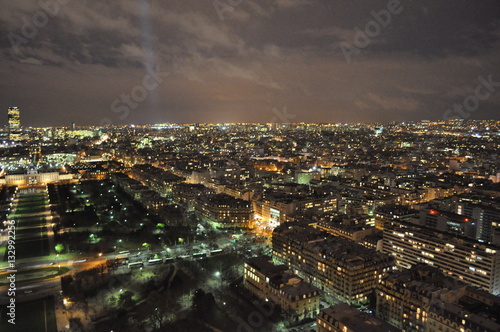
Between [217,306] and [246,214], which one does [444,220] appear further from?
[217,306]

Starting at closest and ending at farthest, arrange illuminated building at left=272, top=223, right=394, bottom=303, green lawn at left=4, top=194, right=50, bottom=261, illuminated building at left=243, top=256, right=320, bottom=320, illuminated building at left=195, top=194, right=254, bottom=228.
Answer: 1. illuminated building at left=243, top=256, right=320, bottom=320
2. illuminated building at left=272, top=223, right=394, bottom=303
3. green lawn at left=4, top=194, right=50, bottom=261
4. illuminated building at left=195, top=194, right=254, bottom=228

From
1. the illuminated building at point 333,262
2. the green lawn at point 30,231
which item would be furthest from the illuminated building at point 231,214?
the green lawn at point 30,231

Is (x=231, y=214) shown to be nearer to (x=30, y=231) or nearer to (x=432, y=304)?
(x=30, y=231)

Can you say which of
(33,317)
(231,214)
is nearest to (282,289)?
(33,317)

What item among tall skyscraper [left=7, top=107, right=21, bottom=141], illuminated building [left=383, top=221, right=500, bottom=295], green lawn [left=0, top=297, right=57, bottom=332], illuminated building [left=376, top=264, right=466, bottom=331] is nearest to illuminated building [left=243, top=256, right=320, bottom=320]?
illuminated building [left=376, top=264, right=466, bottom=331]

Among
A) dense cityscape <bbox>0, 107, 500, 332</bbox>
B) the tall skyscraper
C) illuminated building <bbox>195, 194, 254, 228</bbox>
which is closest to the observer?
dense cityscape <bbox>0, 107, 500, 332</bbox>

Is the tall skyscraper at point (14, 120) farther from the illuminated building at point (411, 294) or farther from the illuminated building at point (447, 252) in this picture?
the illuminated building at point (411, 294)

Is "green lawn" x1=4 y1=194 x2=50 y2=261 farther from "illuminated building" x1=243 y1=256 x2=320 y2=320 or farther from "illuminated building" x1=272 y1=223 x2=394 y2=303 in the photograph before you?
"illuminated building" x1=272 y1=223 x2=394 y2=303

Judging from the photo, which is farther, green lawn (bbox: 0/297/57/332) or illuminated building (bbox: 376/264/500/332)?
green lawn (bbox: 0/297/57/332)

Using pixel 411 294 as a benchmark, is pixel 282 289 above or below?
below
